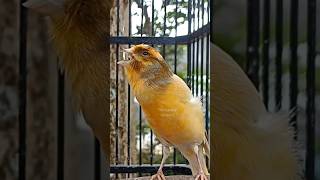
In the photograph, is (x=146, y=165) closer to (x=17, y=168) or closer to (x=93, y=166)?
(x=93, y=166)

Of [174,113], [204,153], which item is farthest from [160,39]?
[204,153]

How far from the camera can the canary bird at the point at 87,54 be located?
3.38 feet

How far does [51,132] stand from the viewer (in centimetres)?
103

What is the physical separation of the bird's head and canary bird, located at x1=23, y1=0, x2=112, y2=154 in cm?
6

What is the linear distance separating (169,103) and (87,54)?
0.21m

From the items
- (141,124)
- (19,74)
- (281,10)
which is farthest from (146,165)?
(281,10)

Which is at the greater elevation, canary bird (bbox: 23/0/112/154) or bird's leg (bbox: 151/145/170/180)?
canary bird (bbox: 23/0/112/154)

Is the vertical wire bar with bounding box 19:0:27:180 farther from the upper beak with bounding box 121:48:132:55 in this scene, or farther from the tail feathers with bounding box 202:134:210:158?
the tail feathers with bounding box 202:134:210:158

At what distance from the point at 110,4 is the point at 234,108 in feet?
1.13

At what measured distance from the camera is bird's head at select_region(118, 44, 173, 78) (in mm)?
1074

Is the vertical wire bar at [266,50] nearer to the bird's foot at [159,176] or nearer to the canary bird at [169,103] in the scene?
the canary bird at [169,103]

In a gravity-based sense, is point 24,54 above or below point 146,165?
above

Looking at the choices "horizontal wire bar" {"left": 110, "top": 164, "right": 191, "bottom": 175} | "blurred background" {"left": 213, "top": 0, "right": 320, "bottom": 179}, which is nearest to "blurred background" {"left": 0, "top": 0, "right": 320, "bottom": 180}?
"blurred background" {"left": 213, "top": 0, "right": 320, "bottom": 179}

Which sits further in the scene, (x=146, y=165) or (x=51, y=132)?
(x=146, y=165)
